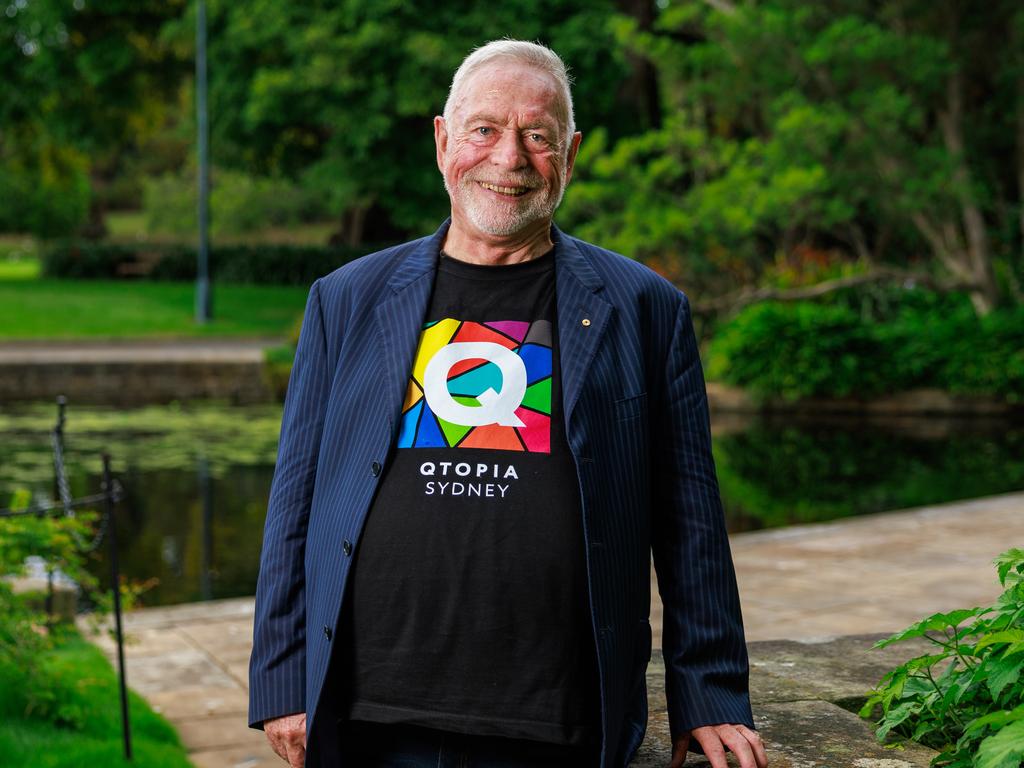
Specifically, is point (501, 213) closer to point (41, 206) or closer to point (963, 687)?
point (963, 687)

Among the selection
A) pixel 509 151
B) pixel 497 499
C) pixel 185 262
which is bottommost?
pixel 497 499

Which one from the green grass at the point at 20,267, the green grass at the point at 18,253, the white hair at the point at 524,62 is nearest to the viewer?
the white hair at the point at 524,62

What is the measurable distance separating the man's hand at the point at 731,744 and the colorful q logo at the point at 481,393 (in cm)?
56

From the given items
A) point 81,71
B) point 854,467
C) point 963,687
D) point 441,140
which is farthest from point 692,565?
point 81,71

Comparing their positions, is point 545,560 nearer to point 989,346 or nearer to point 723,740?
point 723,740

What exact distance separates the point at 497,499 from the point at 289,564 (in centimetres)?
41

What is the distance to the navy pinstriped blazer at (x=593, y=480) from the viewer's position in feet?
7.04

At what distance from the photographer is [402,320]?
2.23 m

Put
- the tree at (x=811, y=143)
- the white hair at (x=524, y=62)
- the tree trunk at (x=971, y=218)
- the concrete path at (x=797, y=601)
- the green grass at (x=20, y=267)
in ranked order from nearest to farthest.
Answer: the white hair at (x=524, y=62), the concrete path at (x=797, y=601), the tree at (x=811, y=143), the tree trunk at (x=971, y=218), the green grass at (x=20, y=267)

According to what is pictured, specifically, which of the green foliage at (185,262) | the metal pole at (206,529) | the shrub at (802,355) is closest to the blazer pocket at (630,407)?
the metal pole at (206,529)

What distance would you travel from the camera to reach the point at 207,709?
16.6 ft

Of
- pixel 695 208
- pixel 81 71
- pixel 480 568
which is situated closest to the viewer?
pixel 480 568

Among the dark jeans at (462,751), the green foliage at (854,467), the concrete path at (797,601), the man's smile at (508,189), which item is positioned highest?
the man's smile at (508,189)

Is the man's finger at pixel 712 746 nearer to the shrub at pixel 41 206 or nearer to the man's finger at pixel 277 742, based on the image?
the man's finger at pixel 277 742
